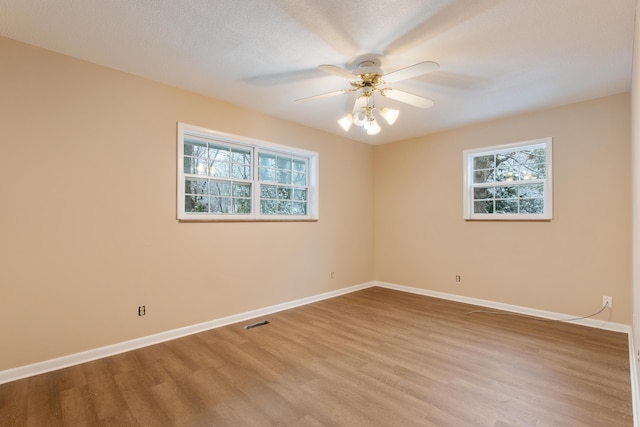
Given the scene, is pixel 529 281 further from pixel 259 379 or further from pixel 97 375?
pixel 97 375

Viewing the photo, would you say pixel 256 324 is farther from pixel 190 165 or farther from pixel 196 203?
pixel 190 165

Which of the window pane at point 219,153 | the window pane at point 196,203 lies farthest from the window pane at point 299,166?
the window pane at point 196,203

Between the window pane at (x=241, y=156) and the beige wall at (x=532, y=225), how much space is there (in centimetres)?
259

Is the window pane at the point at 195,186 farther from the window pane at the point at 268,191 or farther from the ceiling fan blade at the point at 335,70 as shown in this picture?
the ceiling fan blade at the point at 335,70

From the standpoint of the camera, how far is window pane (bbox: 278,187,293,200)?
13.9ft

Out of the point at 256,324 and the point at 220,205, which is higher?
the point at 220,205

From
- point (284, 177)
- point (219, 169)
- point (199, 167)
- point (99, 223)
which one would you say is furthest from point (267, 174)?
point (99, 223)

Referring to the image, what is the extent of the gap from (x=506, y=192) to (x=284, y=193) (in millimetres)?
3041

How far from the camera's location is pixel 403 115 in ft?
12.9

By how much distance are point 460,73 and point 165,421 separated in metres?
3.52

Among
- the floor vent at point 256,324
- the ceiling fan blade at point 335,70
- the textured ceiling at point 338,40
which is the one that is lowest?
the floor vent at point 256,324

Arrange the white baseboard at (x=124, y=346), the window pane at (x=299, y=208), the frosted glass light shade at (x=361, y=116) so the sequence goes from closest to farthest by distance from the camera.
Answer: the white baseboard at (x=124, y=346), the frosted glass light shade at (x=361, y=116), the window pane at (x=299, y=208)

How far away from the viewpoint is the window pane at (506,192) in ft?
13.3

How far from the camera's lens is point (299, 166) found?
4.51 meters
